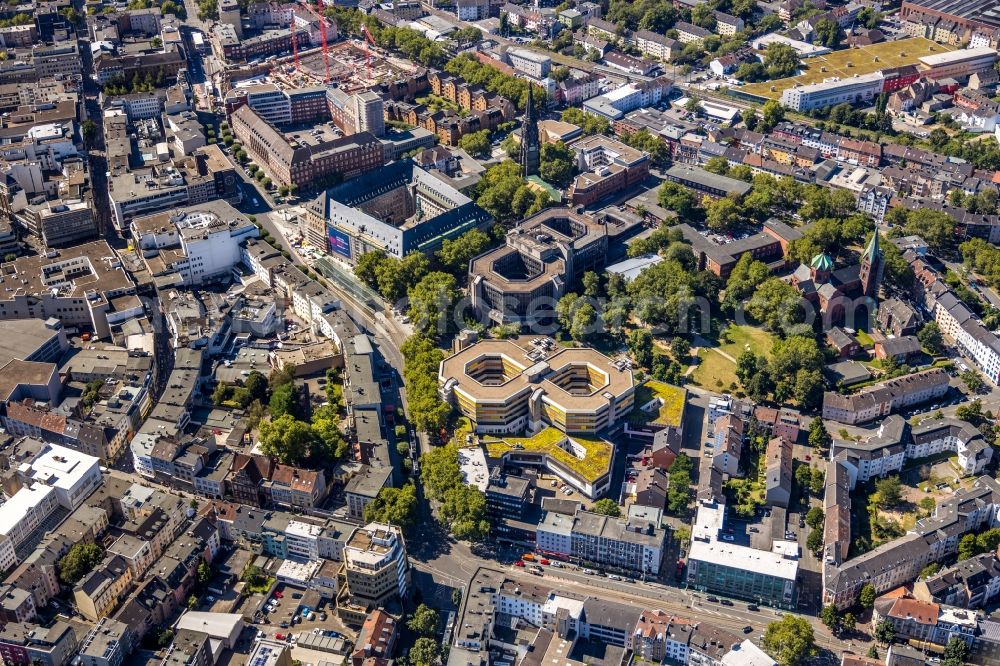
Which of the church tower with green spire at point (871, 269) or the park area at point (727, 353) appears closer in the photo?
the park area at point (727, 353)

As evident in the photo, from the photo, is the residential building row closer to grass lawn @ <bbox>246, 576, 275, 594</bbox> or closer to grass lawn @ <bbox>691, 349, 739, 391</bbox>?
grass lawn @ <bbox>246, 576, 275, 594</bbox>

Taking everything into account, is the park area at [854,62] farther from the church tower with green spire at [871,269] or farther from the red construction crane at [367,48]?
the red construction crane at [367,48]

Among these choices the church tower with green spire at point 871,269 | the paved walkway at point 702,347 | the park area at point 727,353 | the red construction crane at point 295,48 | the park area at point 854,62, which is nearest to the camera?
the park area at point 727,353

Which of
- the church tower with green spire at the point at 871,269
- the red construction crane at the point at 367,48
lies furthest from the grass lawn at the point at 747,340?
the red construction crane at the point at 367,48

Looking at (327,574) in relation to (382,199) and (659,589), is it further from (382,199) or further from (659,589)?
(382,199)

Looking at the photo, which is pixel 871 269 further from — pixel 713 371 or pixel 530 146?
pixel 530 146

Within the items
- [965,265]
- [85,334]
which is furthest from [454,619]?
[965,265]

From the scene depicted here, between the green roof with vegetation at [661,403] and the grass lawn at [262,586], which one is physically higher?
the green roof with vegetation at [661,403]

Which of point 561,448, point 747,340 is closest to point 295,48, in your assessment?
point 747,340

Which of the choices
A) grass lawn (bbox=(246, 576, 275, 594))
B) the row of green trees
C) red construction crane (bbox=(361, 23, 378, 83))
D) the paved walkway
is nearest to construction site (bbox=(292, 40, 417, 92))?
red construction crane (bbox=(361, 23, 378, 83))
